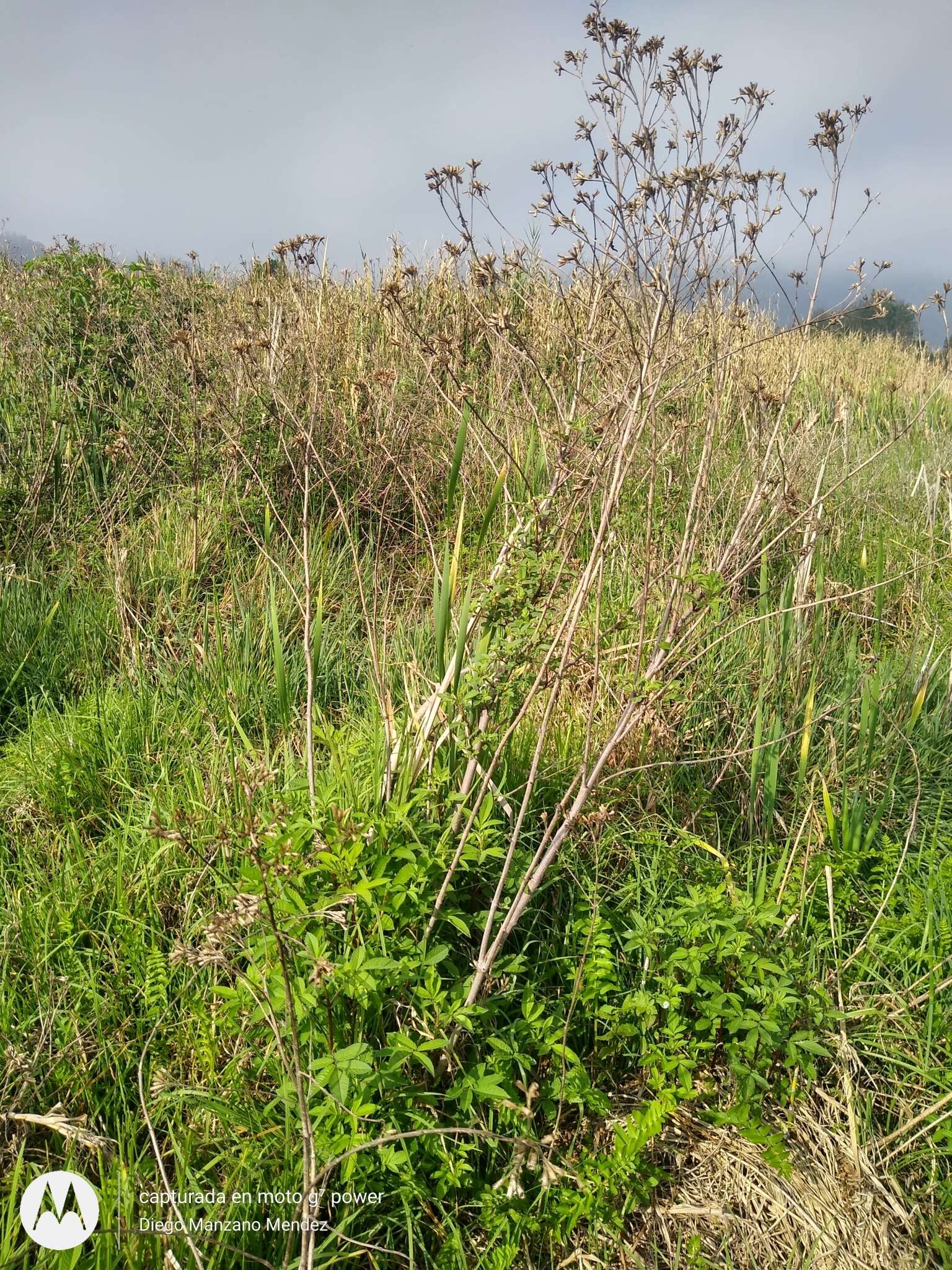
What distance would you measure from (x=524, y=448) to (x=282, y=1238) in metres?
3.35

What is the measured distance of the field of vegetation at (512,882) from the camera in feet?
4.91

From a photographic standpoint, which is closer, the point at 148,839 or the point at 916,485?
the point at 148,839

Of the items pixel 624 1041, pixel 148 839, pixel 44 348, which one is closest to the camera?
pixel 624 1041

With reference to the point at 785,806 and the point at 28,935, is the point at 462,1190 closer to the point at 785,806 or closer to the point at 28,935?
the point at 28,935

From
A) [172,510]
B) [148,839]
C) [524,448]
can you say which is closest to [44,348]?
[172,510]

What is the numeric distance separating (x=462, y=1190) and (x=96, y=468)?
3.82 metres

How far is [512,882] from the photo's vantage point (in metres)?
1.90

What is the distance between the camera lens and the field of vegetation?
1.50m

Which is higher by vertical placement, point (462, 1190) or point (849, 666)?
point (849, 666)

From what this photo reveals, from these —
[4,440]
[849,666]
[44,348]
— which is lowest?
[849,666]

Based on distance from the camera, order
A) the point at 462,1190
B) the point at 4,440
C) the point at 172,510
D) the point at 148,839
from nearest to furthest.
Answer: the point at 462,1190 < the point at 148,839 < the point at 172,510 < the point at 4,440

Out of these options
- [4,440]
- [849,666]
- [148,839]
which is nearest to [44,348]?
[4,440]

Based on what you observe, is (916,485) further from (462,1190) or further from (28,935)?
(28,935)

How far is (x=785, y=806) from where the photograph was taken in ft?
8.05
